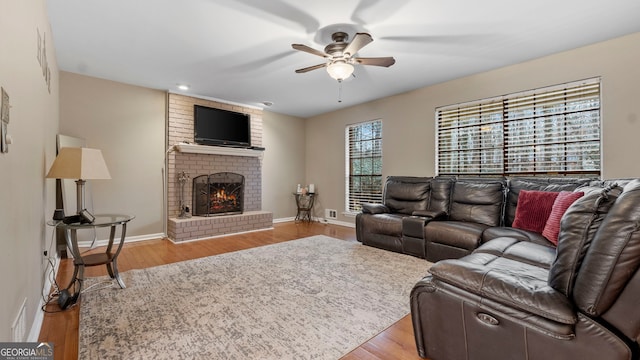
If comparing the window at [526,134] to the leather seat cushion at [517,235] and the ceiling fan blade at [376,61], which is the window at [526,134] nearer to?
the leather seat cushion at [517,235]

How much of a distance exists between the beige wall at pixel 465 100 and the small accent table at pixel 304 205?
0.39 meters

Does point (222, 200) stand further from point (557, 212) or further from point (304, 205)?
point (557, 212)

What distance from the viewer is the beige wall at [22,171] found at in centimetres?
126

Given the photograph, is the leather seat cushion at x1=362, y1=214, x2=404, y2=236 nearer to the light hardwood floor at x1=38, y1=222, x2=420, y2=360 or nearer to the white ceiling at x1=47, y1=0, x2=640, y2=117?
the light hardwood floor at x1=38, y1=222, x2=420, y2=360

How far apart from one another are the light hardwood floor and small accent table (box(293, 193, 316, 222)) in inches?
19.2

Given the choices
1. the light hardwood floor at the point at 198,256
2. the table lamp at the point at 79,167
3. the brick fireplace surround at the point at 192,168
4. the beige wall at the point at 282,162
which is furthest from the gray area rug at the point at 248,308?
the beige wall at the point at 282,162

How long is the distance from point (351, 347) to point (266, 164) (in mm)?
4842

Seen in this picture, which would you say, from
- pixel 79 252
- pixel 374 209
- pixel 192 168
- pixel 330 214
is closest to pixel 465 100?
pixel 374 209

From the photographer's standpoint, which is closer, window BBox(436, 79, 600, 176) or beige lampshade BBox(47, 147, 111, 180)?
beige lampshade BBox(47, 147, 111, 180)

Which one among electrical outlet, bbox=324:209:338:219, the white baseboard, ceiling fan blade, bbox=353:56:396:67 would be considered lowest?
the white baseboard

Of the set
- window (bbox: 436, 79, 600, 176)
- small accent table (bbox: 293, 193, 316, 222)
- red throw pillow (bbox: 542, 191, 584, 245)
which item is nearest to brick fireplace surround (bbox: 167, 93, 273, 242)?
small accent table (bbox: 293, 193, 316, 222)

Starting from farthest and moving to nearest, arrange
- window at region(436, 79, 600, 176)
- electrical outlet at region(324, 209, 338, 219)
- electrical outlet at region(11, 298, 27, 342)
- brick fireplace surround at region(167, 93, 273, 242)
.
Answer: electrical outlet at region(324, 209, 338, 219), brick fireplace surround at region(167, 93, 273, 242), window at region(436, 79, 600, 176), electrical outlet at region(11, 298, 27, 342)

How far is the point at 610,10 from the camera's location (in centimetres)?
243

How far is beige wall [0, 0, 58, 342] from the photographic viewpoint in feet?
4.13
